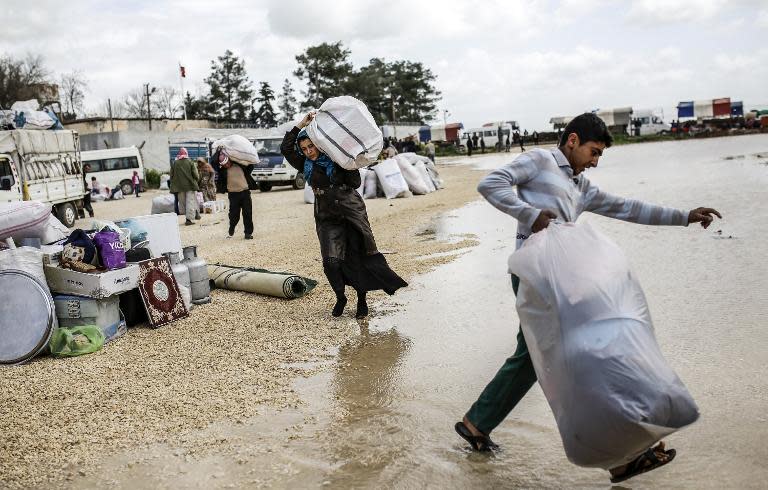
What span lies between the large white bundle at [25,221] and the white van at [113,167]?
2675cm

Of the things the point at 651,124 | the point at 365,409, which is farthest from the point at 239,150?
the point at 651,124

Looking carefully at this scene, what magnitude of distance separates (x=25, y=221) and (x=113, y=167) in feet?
91.2

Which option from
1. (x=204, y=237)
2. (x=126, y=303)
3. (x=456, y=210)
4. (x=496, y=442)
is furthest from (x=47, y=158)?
(x=496, y=442)

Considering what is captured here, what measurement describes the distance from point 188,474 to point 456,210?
38.5 ft

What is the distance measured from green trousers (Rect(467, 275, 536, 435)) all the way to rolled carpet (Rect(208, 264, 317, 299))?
3.71 metres

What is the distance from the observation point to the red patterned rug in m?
5.67

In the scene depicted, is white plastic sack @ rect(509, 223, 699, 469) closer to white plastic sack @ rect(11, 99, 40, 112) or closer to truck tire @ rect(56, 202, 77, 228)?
truck tire @ rect(56, 202, 77, 228)

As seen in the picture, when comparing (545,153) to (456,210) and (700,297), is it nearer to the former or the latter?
(700,297)

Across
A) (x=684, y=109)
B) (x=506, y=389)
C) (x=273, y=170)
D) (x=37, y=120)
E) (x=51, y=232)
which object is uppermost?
(x=684, y=109)

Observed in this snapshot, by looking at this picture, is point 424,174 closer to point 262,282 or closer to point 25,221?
point 262,282

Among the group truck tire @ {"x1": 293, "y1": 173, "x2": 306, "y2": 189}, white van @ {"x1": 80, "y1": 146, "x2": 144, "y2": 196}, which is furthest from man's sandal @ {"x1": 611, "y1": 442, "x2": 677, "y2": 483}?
white van @ {"x1": 80, "y1": 146, "x2": 144, "y2": 196}

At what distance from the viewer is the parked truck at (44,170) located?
589 inches

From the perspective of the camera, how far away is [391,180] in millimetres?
18234

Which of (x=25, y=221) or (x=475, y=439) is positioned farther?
(x=25, y=221)
